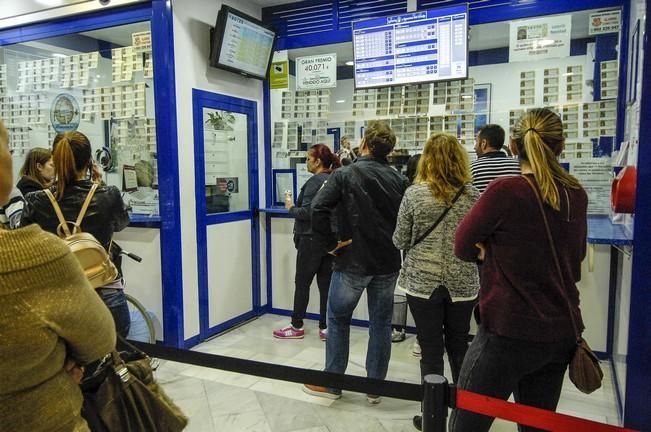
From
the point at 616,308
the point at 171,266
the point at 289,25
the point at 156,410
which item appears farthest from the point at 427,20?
the point at 156,410

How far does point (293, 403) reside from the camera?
9.41 feet

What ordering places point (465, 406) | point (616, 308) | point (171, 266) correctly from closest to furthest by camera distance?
point (465, 406)
point (616, 308)
point (171, 266)

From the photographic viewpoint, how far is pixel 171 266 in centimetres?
365

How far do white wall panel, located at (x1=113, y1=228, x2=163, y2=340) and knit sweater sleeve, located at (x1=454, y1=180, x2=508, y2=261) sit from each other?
2707mm

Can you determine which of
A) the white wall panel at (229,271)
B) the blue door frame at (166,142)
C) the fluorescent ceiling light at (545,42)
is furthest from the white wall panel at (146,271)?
the fluorescent ceiling light at (545,42)

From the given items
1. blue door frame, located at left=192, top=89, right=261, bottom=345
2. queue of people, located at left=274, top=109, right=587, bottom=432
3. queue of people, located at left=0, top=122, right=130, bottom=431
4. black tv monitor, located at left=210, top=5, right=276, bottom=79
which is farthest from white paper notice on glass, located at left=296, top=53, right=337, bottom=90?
queue of people, located at left=0, top=122, right=130, bottom=431

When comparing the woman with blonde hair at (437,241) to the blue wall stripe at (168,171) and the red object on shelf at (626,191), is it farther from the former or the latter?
the blue wall stripe at (168,171)

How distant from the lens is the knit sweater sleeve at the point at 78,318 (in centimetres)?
92

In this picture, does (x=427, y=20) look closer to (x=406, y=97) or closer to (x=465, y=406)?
(x=406, y=97)

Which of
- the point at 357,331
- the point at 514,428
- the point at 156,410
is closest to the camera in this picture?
the point at 156,410

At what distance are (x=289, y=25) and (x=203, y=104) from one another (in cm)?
119

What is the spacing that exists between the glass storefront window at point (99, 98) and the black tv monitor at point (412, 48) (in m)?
1.66

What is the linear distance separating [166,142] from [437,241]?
87.9 inches

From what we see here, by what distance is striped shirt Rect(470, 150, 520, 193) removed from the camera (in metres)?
2.96
